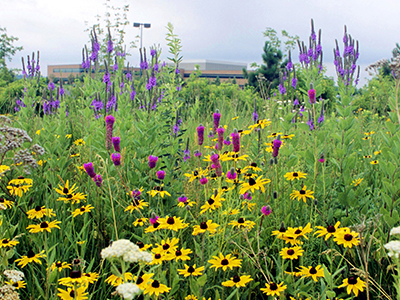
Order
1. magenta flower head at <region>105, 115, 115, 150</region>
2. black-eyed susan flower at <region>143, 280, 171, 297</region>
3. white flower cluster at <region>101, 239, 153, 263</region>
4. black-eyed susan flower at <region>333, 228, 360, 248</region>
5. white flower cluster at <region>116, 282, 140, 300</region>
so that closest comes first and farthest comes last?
white flower cluster at <region>116, 282, 140, 300</region> < white flower cluster at <region>101, 239, 153, 263</region> < black-eyed susan flower at <region>143, 280, 171, 297</region> < black-eyed susan flower at <region>333, 228, 360, 248</region> < magenta flower head at <region>105, 115, 115, 150</region>

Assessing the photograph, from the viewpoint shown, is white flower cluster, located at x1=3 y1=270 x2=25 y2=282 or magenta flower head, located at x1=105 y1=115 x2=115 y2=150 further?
magenta flower head, located at x1=105 y1=115 x2=115 y2=150

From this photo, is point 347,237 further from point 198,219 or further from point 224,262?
point 198,219

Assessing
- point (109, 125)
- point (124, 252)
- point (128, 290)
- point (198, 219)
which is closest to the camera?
point (128, 290)

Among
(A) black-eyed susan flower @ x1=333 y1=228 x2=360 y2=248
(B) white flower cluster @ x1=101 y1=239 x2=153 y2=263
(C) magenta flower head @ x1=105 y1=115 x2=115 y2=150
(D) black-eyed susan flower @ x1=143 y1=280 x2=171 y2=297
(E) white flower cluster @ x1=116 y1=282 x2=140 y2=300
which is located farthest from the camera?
(C) magenta flower head @ x1=105 y1=115 x2=115 y2=150

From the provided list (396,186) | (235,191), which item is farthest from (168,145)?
(396,186)

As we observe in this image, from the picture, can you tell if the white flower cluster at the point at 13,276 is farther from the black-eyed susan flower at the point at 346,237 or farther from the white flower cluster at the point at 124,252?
the black-eyed susan flower at the point at 346,237

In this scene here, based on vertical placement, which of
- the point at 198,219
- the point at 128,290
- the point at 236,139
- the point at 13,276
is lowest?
the point at 198,219

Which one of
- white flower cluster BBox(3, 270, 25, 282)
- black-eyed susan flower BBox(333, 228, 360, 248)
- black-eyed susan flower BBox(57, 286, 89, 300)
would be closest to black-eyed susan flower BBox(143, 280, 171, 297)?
black-eyed susan flower BBox(57, 286, 89, 300)

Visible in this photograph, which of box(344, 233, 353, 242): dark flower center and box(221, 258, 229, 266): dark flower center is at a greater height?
box(344, 233, 353, 242): dark flower center

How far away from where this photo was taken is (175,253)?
143cm

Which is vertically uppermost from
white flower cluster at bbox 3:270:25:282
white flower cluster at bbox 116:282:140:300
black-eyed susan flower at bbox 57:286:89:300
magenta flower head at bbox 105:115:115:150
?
magenta flower head at bbox 105:115:115:150

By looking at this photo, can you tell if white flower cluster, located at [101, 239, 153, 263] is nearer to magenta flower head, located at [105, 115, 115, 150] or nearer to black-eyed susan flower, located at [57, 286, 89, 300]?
black-eyed susan flower, located at [57, 286, 89, 300]

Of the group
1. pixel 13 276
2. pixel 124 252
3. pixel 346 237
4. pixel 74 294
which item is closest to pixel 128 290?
pixel 124 252

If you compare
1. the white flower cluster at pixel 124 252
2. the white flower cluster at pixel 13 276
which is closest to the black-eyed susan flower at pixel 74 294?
the white flower cluster at pixel 13 276
